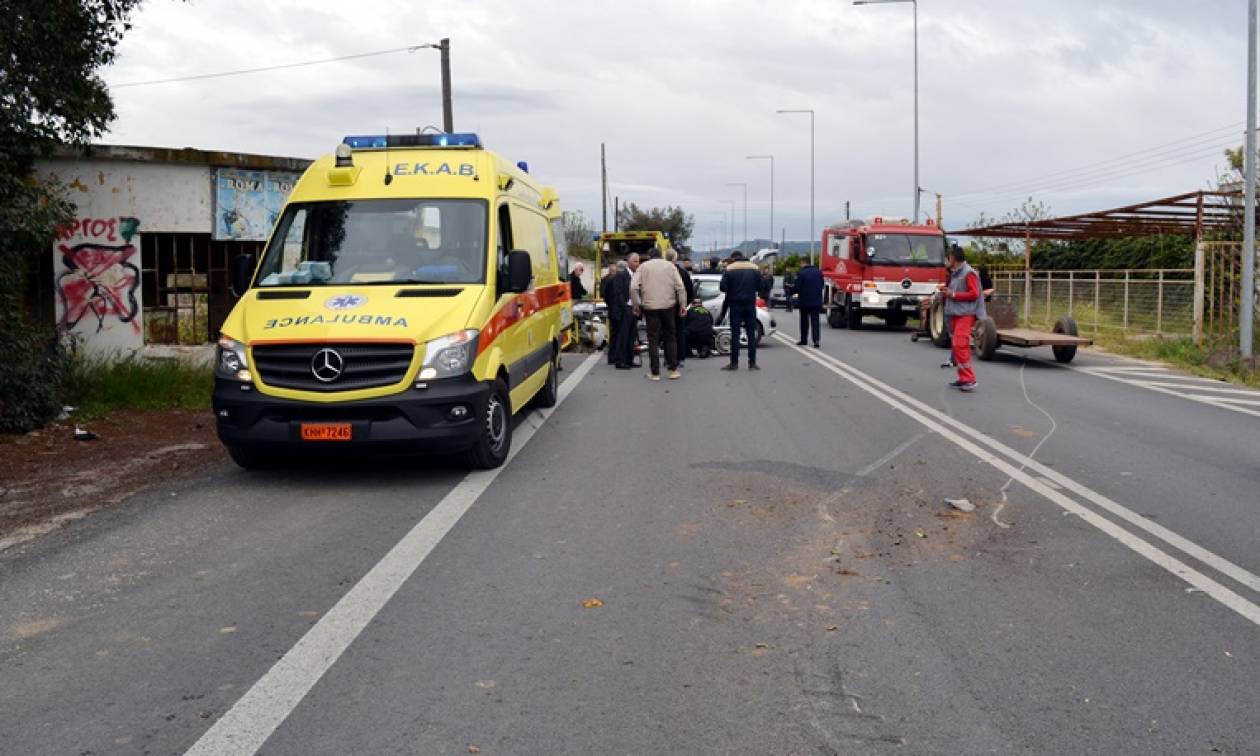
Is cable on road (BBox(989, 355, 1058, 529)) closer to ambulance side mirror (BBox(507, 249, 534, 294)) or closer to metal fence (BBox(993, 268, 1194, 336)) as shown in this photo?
ambulance side mirror (BBox(507, 249, 534, 294))

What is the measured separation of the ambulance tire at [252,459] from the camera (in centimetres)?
873

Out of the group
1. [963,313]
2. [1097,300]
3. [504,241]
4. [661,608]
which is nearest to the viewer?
[661,608]

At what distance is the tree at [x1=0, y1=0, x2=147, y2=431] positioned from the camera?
10977 mm

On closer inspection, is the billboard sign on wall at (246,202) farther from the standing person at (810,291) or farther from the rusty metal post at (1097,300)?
the rusty metal post at (1097,300)

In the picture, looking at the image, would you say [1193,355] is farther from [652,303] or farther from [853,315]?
[853,315]

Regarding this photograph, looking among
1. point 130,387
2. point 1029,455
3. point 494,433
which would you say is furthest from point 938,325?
point 494,433

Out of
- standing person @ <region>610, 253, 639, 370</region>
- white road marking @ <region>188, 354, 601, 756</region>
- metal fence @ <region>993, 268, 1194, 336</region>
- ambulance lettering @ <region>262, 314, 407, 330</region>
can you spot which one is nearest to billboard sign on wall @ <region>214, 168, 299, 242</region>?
standing person @ <region>610, 253, 639, 370</region>

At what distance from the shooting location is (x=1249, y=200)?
17688mm

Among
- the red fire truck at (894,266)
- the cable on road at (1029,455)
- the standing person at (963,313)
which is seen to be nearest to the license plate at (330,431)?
the cable on road at (1029,455)

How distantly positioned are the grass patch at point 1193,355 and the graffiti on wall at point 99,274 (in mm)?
15438

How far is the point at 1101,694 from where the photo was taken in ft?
14.1

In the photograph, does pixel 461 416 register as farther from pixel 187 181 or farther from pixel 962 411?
pixel 187 181

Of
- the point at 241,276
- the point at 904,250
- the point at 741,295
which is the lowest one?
the point at 741,295

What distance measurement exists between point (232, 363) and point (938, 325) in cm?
1768
